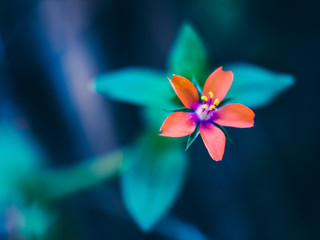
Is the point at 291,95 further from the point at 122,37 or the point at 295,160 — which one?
the point at 122,37

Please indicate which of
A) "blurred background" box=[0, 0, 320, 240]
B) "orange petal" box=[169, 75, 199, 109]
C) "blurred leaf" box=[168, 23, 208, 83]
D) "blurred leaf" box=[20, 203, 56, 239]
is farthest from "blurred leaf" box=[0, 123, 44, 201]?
"orange petal" box=[169, 75, 199, 109]

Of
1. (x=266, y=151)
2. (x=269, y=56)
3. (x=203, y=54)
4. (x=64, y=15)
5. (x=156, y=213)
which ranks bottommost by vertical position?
(x=266, y=151)

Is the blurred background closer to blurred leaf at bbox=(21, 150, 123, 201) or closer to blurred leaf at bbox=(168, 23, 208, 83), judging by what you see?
blurred leaf at bbox=(21, 150, 123, 201)

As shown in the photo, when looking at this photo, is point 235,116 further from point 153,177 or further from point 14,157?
point 14,157

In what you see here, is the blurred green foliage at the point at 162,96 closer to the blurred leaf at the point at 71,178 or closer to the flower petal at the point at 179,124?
the blurred leaf at the point at 71,178

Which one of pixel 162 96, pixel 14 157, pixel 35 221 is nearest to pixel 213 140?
pixel 162 96

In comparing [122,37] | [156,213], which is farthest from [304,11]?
[156,213]
